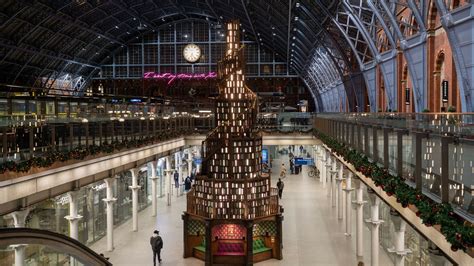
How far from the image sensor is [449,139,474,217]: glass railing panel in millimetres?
7188

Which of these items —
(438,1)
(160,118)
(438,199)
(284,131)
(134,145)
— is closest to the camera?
(438,199)

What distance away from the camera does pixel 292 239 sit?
26203 mm

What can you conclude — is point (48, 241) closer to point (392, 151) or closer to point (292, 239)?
point (392, 151)

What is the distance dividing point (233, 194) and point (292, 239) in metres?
4.53

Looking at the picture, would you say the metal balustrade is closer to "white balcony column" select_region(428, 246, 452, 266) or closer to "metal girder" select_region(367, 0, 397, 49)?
"white balcony column" select_region(428, 246, 452, 266)

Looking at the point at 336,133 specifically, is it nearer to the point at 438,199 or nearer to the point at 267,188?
the point at 267,188

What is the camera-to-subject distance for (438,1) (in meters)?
20.8

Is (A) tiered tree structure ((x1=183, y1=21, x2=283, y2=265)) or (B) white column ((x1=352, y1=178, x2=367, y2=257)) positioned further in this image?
(A) tiered tree structure ((x1=183, y1=21, x2=283, y2=265))

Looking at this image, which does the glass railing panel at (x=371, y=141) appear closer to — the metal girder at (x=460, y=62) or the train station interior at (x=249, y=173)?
the train station interior at (x=249, y=173)

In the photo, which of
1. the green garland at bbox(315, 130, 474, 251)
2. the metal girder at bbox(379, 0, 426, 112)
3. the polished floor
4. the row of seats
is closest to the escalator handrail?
the green garland at bbox(315, 130, 474, 251)

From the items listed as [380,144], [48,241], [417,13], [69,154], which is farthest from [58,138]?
[417,13]

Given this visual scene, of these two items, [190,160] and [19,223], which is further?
[190,160]

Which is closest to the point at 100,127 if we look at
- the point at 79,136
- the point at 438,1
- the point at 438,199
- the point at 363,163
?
the point at 79,136

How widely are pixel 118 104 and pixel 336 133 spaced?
1002cm
